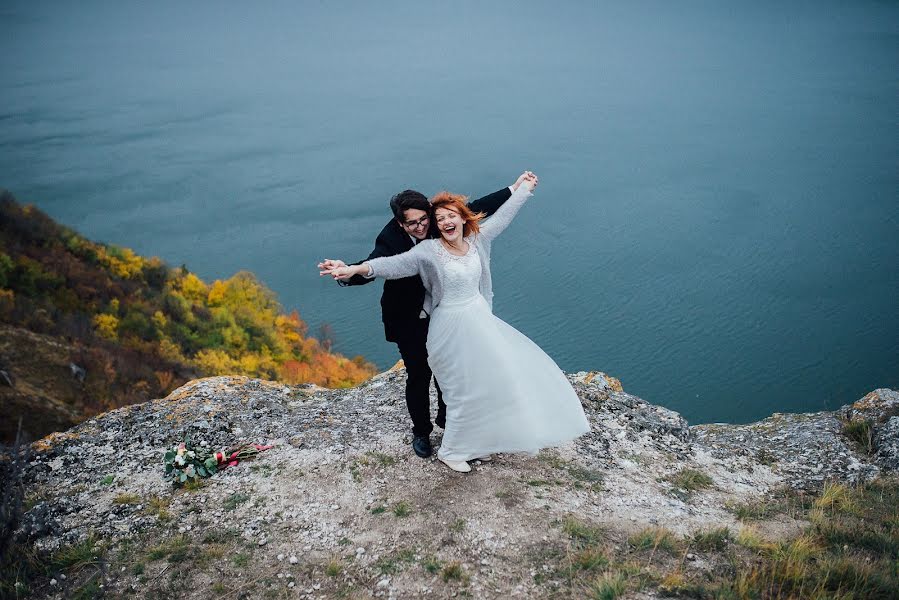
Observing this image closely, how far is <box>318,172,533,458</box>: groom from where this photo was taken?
4.04m

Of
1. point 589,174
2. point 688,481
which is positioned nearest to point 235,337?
point 589,174

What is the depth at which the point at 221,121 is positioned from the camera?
63.4 meters

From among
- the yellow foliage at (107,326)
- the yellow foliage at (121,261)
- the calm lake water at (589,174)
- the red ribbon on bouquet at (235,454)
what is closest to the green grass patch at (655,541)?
the red ribbon on bouquet at (235,454)

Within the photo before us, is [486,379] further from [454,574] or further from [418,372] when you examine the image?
[454,574]

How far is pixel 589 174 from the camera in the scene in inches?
1665

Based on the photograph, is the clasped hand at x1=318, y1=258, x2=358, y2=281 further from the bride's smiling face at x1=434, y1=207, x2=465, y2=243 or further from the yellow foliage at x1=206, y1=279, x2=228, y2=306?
the yellow foliage at x1=206, y1=279, x2=228, y2=306

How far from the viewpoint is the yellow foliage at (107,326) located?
82.4ft

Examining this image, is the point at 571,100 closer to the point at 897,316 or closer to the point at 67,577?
the point at 897,316

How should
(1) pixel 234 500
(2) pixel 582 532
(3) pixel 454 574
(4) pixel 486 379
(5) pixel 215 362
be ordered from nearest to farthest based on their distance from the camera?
(3) pixel 454 574, (2) pixel 582 532, (4) pixel 486 379, (1) pixel 234 500, (5) pixel 215 362

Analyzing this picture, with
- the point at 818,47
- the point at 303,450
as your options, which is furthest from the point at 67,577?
the point at 818,47

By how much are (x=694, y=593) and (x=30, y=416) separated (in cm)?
1764

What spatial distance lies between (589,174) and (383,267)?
4017cm

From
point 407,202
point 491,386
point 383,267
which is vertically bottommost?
point 491,386

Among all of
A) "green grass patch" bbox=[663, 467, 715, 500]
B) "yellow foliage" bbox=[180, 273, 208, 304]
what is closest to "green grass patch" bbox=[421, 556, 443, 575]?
"green grass patch" bbox=[663, 467, 715, 500]
